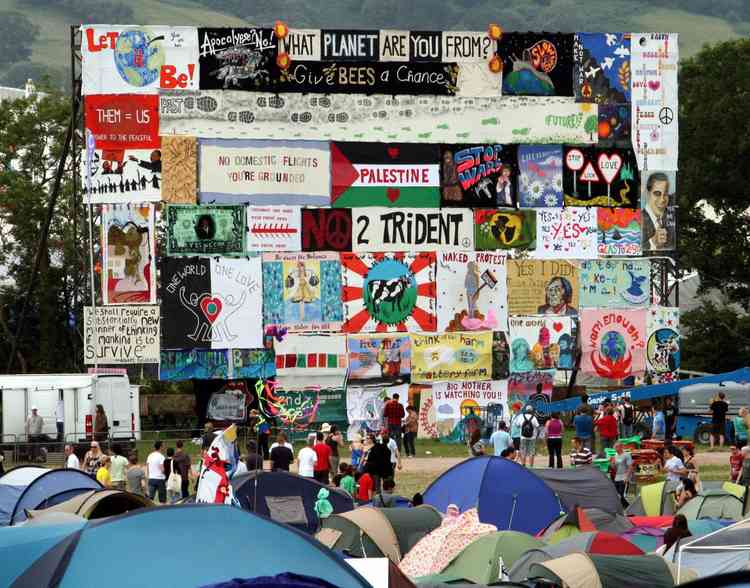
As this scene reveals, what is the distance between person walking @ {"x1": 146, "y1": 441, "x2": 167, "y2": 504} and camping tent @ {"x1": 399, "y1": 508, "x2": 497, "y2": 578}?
356 inches

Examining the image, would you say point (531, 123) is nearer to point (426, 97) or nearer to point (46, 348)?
point (426, 97)

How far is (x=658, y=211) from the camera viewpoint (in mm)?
43250

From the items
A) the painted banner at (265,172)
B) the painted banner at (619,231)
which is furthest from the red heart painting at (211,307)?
the painted banner at (619,231)

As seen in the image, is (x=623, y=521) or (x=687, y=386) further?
(x=687, y=386)

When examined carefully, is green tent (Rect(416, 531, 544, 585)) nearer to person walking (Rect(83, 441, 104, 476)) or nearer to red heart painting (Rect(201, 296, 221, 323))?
person walking (Rect(83, 441, 104, 476))

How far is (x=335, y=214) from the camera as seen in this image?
4200 cm

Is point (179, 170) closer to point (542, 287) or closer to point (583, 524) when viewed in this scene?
point (542, 287)

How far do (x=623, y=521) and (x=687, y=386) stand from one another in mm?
18026

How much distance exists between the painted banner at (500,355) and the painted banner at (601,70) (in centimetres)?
580

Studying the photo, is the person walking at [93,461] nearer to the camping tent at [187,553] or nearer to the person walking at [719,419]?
the person walking at [719,419]

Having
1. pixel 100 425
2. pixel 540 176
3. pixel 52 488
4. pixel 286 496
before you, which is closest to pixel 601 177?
pixel 540 176

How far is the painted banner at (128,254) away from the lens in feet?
136

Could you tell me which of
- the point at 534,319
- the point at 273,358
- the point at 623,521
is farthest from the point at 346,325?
the point at 623,521

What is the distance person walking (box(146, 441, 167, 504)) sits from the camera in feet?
96.7
